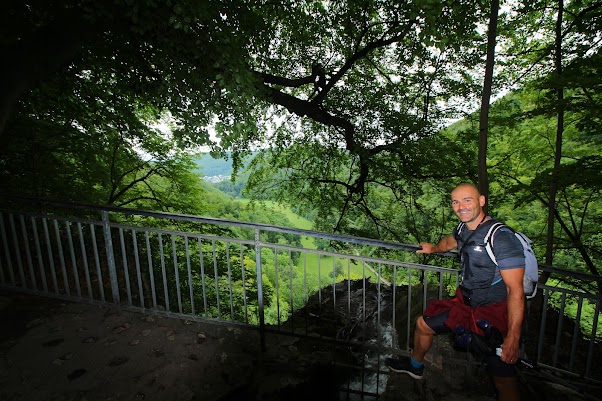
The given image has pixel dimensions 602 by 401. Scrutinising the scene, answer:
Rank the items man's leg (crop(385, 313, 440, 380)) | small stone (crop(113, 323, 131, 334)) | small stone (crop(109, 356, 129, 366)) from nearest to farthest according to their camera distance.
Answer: man's leg (crop(385, 313, 440, 380))
small stone (crop(109, 356, 129, 366))
small stone (crop(113, 323, 131, 334))

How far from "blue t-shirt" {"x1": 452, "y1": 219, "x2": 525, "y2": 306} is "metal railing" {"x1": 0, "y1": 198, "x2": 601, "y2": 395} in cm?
45

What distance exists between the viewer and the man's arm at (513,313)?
1966 mm

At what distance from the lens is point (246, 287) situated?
8016 millimetres

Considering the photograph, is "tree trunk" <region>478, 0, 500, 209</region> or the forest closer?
the forest

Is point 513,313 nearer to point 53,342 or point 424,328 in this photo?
point 424,328

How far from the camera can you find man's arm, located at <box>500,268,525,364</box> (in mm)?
1966

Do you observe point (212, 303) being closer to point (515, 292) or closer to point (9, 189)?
point (9, 189)

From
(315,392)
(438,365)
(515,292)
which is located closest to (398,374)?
(438,365)

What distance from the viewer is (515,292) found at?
77.8 inches

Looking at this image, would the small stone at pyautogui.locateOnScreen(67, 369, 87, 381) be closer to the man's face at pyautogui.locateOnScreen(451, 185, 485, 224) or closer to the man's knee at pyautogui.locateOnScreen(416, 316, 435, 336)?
the man's knee at pyautogui.locateOnScreen(416, 316, 435, 336)

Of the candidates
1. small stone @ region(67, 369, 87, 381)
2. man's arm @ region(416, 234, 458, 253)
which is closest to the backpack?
man's arm @ region(416, 234, 458, 253)

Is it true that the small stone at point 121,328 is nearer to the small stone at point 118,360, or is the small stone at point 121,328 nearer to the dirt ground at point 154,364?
the dirt ground at point 154,364

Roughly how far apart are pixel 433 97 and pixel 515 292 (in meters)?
7.26

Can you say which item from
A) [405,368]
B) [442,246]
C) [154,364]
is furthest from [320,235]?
[154,364]
